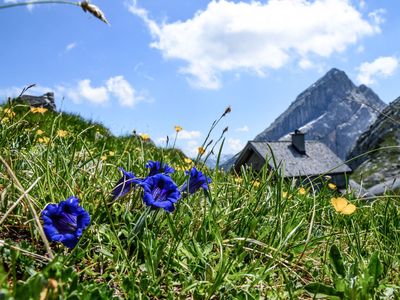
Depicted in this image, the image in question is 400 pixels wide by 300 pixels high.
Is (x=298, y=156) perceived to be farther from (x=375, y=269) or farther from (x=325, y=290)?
(x=325, y=290)

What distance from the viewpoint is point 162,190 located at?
2.04 meters

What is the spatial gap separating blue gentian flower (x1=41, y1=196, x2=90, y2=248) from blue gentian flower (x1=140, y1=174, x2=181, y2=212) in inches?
11.9

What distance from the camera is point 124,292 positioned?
1797 mm

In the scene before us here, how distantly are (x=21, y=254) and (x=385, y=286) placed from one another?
1634 mm

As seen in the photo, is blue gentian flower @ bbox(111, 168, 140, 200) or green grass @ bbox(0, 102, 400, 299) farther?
blue gentian flower @ bbox(111, 168, 140, 200)

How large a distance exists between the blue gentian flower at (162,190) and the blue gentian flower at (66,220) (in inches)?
11.9

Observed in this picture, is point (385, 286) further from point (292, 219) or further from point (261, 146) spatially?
point (261, 146)

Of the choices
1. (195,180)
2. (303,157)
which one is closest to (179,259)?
(195,180)

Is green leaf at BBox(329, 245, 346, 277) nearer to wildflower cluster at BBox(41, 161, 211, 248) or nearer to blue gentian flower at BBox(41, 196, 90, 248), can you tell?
wildflower cluster at BBox(41, 161, 211, 248)

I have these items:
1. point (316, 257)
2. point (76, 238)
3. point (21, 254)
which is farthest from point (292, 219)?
point (21, 254)

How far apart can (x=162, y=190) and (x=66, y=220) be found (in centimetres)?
44

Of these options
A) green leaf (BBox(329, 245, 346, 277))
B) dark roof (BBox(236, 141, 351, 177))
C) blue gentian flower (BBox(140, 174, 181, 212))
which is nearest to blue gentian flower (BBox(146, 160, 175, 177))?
blue gentian flower (BBox(140, 174, 181, 212))

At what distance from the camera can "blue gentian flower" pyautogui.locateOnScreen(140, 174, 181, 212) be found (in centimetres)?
198

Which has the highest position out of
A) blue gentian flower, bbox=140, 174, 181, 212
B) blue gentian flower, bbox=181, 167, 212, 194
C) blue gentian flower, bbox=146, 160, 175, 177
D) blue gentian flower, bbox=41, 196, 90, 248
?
blue gentian flower, bbox=146, 160, 175, 177
